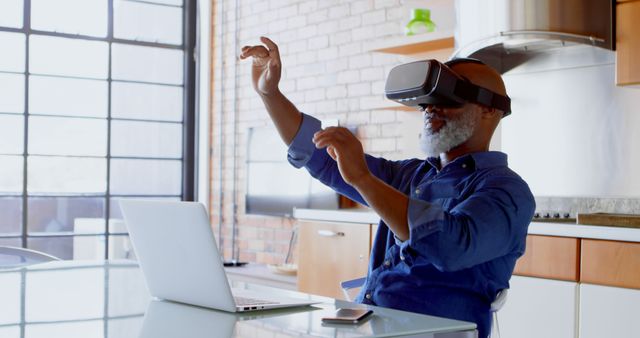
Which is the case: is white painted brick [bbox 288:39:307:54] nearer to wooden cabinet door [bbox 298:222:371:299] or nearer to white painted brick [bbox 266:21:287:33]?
white painted brick [bbox 266:21:287:33]

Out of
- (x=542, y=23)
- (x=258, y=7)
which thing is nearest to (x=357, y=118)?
(x=258, y=7)

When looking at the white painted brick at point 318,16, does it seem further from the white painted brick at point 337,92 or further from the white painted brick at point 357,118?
the white painted brick at point 357,118

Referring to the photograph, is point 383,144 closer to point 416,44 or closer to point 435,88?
point 416,44

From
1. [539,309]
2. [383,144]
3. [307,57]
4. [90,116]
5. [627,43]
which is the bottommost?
[539,309]

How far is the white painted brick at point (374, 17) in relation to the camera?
4.91 metres

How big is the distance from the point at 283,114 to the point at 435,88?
18.7 inches

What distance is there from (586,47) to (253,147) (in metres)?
2.62

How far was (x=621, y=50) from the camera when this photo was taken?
351cm

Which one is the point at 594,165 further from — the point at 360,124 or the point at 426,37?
the point at 360,124

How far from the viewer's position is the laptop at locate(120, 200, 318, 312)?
1.58 metres

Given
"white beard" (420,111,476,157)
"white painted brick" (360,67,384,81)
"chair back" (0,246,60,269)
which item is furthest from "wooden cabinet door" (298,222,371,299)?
"white beard" (420,111,476,157)

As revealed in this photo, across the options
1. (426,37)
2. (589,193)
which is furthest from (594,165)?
(426,37)

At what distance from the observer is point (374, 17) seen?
196 inches

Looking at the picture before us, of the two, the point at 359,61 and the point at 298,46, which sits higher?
the point at 298,46
